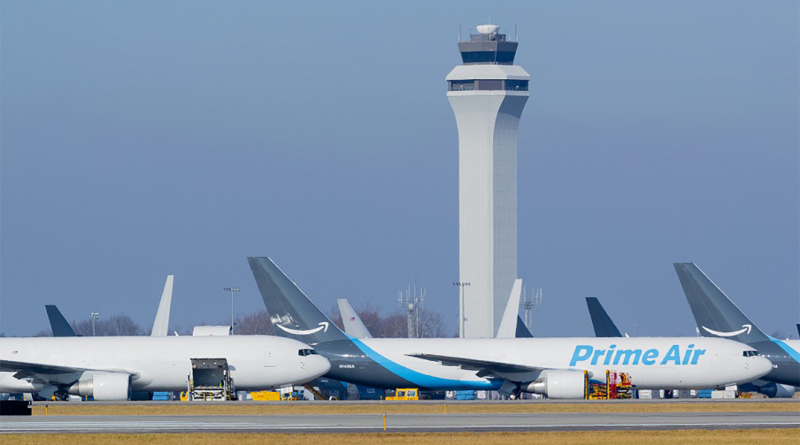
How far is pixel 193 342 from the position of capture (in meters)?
77.9

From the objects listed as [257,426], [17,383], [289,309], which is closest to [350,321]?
[289,309]

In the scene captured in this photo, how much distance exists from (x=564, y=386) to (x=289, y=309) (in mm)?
17286

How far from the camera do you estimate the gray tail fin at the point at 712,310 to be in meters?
85.2

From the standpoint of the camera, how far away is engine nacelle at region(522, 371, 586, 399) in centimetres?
7650

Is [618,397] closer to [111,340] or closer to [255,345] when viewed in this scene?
[255,345]

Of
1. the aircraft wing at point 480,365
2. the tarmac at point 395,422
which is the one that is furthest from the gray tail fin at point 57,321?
the tarmac at point 395,422

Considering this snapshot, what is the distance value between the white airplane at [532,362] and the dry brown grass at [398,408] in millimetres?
8467

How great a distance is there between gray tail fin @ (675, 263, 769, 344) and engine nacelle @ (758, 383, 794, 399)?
326 cm

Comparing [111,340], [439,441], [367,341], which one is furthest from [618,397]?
[439,441]

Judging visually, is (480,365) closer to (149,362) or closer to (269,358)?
(269,358)

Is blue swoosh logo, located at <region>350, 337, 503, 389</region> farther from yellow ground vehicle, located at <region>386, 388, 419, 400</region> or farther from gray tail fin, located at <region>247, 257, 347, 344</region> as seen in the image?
gray tail fin, located at <region>247, 257, 347, 344</region>

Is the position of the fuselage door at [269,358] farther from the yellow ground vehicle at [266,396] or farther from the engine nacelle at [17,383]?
the engine nacelle at [17,383]

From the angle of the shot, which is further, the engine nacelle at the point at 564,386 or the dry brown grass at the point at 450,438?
the engine nacelle at the point at 564,386

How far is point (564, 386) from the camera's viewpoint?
251 feet
